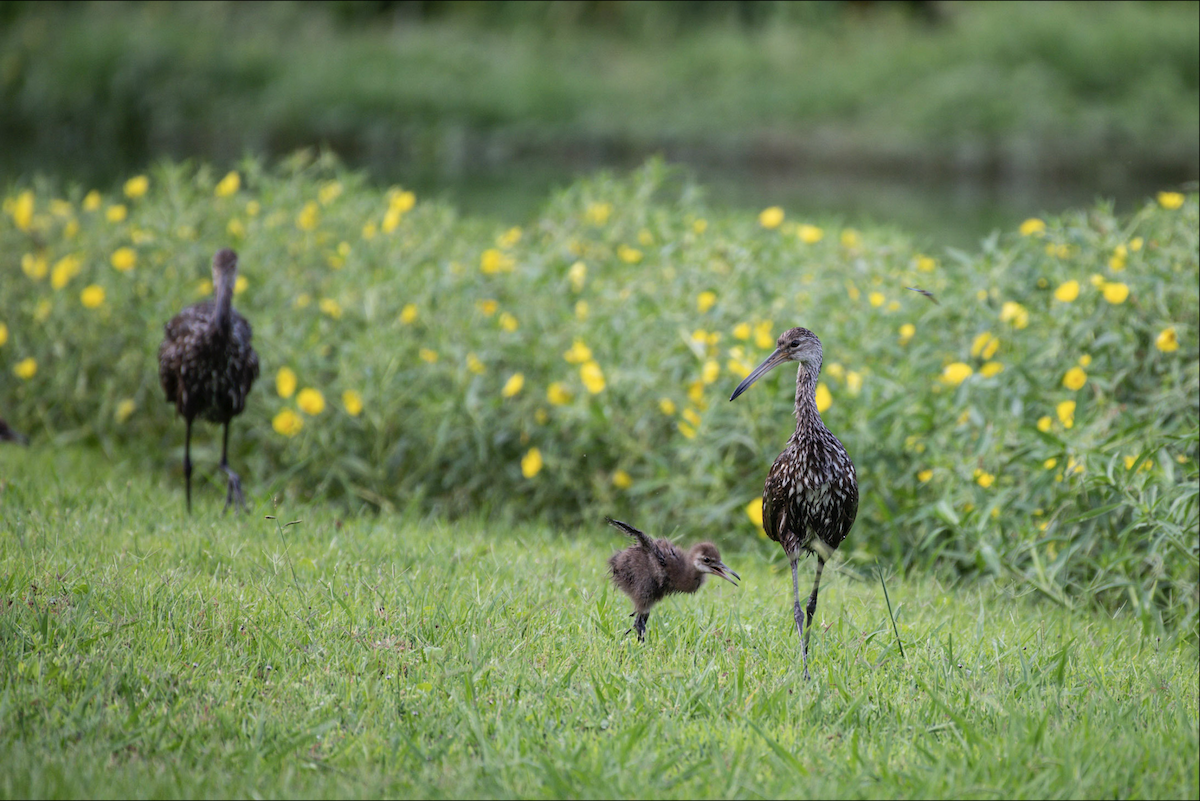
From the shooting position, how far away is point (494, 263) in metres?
6.24

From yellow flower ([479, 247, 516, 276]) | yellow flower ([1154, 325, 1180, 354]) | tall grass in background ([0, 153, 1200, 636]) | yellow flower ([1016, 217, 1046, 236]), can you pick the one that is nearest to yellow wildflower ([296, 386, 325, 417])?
tall grass in background ([0, 153, 1200, 636])

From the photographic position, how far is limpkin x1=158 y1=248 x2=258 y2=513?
16.5ft

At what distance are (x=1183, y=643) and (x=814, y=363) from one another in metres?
1.91

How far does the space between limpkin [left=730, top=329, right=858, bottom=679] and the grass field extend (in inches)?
16.3

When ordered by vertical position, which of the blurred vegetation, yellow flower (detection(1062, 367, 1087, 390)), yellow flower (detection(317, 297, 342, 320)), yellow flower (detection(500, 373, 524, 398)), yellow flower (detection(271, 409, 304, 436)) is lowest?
yellow flower (detection(271, 409, 304, 436))

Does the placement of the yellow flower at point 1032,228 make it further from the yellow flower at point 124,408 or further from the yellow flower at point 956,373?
the yellow flower at point 124,408

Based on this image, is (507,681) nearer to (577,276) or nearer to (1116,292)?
(1116,292)

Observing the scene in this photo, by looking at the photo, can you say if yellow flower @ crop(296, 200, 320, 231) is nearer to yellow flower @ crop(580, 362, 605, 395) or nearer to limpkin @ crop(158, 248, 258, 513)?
limpkin @ crop(158, 248, 258, 513)

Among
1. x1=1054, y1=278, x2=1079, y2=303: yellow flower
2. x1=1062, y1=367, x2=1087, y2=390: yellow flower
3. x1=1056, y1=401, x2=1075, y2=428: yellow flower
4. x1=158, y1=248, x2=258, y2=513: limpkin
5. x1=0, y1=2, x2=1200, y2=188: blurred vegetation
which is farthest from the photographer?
x1=0, y1=2, x2=1200, y2=188: blurred vegetation

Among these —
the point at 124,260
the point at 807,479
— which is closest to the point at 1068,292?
the point at 807,479

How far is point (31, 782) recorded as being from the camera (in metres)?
2.58

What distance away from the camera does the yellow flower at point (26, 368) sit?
6168mm

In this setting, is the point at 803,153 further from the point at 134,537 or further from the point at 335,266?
the point at 134,537

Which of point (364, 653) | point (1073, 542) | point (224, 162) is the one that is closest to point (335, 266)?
point (364, 653)
